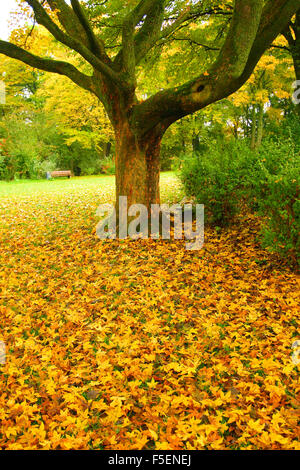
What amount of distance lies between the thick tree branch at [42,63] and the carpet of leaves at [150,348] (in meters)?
3.60

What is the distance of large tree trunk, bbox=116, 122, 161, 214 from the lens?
6.46 m

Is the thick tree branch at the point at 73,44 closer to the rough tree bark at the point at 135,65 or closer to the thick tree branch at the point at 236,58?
the rough tree bark at the point at 135,65

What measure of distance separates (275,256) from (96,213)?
582 centimetres

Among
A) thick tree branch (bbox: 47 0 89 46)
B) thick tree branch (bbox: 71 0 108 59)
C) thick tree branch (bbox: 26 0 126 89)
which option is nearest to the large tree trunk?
thick tree branch (bbox: 26 0 126 89)

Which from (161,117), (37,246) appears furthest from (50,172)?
(161,117)

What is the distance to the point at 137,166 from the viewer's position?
6.59 metres

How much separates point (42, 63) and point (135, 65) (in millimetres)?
1848

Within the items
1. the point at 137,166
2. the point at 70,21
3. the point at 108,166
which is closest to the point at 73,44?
the point at 70,21

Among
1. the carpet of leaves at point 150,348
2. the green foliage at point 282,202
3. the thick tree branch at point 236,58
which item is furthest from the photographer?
the thick tree branch at point 236,58

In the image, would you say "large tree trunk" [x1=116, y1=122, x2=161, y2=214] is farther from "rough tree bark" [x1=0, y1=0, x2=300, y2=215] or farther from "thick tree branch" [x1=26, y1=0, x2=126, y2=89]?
"thick tree branch" [x1=26, y1=0, x2=126, y2=89]

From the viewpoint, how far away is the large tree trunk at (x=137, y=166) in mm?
6461

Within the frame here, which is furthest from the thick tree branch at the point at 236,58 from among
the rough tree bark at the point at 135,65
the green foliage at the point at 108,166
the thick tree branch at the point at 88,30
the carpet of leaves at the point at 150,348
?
the green foliage at the point at 108,166

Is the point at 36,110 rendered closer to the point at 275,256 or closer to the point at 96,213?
the point at 96,213

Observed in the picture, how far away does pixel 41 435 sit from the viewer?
2.44m
